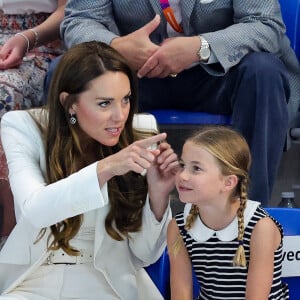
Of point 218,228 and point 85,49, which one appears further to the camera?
point 85,49

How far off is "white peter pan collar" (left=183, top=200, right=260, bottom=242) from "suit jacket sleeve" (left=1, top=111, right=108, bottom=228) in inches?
8.3

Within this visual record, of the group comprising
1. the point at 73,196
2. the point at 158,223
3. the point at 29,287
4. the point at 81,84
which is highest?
the point at 81,84

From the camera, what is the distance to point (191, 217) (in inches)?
66.4

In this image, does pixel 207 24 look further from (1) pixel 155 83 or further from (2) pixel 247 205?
(2) pixel 247 205

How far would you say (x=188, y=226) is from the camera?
1682 mm

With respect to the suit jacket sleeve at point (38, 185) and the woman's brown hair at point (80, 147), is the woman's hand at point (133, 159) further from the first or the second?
the woman's brown hair at point (80, 147)

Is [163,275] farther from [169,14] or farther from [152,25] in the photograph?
[169,14]

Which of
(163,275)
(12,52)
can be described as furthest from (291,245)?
(12,52)

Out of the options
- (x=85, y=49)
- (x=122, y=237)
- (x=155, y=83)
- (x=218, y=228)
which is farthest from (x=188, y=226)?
(x=155, y=83)

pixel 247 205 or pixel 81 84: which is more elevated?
pixel 81 84

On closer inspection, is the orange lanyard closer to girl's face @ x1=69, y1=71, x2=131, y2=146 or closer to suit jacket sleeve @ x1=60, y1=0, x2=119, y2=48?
suit jacket sleeve @ x1=60, y1=0, x2=119, y2=48

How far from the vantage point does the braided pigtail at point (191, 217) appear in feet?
5.52

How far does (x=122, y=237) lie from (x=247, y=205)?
1.08ft

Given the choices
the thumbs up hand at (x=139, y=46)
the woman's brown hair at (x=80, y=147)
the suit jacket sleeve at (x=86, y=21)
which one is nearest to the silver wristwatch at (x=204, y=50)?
the thumbs up hand at (x=139, y=46)
